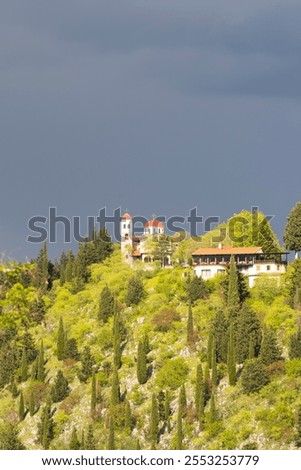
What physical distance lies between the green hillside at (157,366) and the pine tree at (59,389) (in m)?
0.12

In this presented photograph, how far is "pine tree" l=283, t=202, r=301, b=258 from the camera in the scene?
115 meters

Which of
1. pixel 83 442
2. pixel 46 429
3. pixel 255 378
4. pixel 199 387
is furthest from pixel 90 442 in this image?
pixel 255 378

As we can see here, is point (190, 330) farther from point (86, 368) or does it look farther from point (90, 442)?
point (90, 442)

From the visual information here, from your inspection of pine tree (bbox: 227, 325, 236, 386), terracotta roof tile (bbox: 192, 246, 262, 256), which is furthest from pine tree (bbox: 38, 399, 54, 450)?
terracotta roof tile (bbox: 192, 246, 262, 256)

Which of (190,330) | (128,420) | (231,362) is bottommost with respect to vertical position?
(128,420)

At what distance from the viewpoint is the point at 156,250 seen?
125 metres

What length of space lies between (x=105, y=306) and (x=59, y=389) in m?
11.8

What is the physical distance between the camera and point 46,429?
333ft

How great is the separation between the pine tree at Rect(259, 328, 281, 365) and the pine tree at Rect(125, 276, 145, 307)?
774 inches

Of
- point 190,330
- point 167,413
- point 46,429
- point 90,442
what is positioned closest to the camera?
point 90,442

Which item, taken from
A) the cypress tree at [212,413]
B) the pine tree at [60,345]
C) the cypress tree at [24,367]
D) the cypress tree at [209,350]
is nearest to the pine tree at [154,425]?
the cypress tree at [212,413]

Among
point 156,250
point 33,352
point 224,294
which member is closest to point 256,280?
point 224,294
